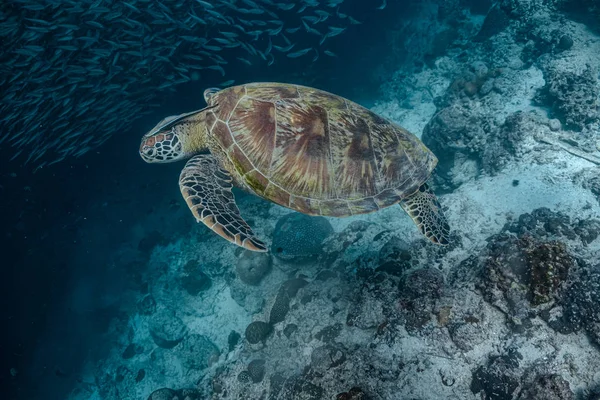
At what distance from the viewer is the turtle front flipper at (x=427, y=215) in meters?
3.89

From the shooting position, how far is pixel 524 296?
3.00 meters

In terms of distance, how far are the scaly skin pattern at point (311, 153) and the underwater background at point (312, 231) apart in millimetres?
1296

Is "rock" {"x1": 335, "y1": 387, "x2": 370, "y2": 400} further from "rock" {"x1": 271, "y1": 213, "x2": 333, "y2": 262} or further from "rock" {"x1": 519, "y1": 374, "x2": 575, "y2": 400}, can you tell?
"rock" {"x1": 271, "y1": 213, "x2": 333, "y2": 262}

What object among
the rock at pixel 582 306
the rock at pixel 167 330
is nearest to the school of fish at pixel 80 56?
the rock at pixel 167 330

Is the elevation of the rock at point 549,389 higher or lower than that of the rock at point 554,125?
lower

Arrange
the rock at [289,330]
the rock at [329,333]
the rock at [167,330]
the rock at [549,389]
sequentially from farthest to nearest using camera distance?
the rock at [167,330] < the rock at [289,330] < the rock at [329,333] < the rock at [549,389]

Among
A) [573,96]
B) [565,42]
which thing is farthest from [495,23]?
[573,96]

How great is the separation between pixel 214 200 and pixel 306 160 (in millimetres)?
1272

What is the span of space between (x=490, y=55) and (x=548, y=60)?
9.18 ft

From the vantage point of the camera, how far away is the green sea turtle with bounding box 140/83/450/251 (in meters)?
3.64

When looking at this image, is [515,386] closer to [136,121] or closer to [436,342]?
[436,342]

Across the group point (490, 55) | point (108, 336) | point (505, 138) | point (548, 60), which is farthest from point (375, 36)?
point (108, 336)

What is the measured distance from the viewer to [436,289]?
11.4 ft

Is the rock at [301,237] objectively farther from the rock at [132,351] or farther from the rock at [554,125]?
the rock at [132,351]
